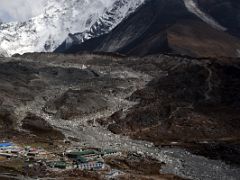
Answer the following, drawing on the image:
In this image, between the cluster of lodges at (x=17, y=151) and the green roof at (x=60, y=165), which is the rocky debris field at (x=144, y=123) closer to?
the cluster of lodges at (x=17, y=151)

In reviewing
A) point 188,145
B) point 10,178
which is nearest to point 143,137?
point 188,145

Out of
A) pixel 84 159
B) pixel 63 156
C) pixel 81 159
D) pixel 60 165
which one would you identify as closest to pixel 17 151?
pixel 63 156

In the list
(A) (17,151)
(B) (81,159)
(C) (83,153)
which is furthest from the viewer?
(C) (83,153)

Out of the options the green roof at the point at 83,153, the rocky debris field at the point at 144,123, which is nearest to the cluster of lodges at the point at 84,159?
the green roof at the point at 83,153

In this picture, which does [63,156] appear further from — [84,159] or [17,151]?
[17,151]

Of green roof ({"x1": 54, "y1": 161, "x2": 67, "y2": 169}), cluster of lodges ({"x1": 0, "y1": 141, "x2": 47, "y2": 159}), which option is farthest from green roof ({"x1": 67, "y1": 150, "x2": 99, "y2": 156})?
green roof ({"x1": 54, "y1": 161, "x2": 67, "y2": 169})

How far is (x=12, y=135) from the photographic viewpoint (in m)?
133

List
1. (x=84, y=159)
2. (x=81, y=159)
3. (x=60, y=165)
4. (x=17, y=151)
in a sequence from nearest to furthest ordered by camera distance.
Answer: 1. (x=60, y=165)
2. (x=81, y=159)
3. (x=84, y=159)
4. (x=17, y=151)

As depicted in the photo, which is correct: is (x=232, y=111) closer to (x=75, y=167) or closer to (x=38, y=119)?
(x=38, y=119)

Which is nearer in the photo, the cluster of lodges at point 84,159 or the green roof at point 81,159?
the cluster of lodges at point 84,159

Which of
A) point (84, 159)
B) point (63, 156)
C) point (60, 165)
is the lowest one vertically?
point (60, 165)

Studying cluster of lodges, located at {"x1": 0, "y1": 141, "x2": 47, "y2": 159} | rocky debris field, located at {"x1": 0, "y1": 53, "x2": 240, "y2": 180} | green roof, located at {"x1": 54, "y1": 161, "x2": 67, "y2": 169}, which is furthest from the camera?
rocky debris field, located at {"x1": 0, "y1": 53, "x2": 240, "y2": 180}

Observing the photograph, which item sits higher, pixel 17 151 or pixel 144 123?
pixel 144 123

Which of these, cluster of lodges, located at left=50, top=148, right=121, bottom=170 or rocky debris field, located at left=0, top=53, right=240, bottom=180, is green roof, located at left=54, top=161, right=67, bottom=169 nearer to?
cluster of lodges, located at left=50, top=148, right=121, bottom=170
